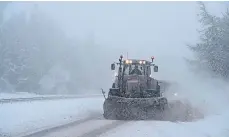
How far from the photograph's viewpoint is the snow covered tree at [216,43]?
2388 centimetres

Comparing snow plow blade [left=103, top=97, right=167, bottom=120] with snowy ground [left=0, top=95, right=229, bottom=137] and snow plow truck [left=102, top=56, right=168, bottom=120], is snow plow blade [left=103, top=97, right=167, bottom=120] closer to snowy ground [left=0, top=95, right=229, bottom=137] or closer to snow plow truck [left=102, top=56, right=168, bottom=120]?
snow plow truck [left=102, top=56, right=168, bottom=120]

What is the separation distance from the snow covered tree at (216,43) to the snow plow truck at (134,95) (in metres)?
3.89

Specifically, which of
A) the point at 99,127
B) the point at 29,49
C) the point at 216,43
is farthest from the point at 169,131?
the point at 29,49

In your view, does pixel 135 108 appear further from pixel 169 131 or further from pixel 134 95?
pixel 169 131

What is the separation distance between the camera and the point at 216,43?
24.4 m

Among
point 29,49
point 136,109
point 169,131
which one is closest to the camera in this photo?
point 169,131

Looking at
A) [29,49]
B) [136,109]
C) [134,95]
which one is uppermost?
[29,49]

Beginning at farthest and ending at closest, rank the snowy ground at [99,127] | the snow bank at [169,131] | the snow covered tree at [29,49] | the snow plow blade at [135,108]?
the snow covered tree at [29,49], the snow plow blade at [135,108], the snowy ground at [99,127], the snow bank at [169,131]

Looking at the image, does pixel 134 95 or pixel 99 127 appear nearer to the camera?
pixel 99 127

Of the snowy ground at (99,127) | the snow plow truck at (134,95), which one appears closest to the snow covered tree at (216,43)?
the snow plow truck at (134,95)

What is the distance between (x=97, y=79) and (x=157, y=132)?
66940 millimetres

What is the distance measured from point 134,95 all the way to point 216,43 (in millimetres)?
6090

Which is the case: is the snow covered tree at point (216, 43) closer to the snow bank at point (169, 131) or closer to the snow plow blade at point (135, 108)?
the snow plow blade at point (135, 108)

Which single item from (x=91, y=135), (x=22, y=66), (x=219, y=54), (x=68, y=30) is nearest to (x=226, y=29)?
(x=219, y=54)
